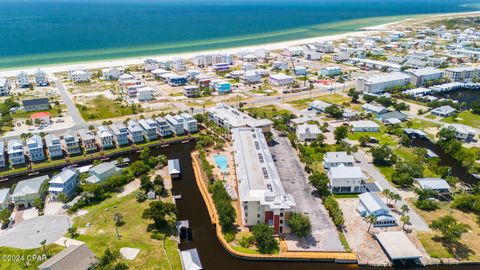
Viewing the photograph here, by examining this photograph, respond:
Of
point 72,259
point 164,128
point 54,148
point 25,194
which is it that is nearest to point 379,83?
point 164,128

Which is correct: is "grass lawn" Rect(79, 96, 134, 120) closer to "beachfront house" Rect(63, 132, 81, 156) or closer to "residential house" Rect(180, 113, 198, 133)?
"beachfront house" Rect(63, 132, 81, 156)

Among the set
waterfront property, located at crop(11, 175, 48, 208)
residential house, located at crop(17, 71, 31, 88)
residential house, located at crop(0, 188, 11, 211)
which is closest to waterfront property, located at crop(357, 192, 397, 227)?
waterfront property, located at crop(11, 175, 48, 208)

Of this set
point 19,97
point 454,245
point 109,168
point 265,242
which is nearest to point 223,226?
point 265,242

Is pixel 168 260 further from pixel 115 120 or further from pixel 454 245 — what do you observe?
pixel 115 120

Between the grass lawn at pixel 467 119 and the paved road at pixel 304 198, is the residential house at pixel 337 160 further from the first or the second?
the grass lawn at pixel 467 119

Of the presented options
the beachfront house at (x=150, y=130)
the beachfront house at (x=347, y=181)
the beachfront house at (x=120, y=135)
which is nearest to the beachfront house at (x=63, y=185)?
the beachfront house at (x=120, y=135)
